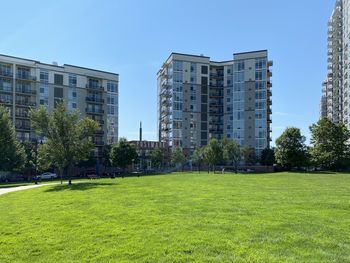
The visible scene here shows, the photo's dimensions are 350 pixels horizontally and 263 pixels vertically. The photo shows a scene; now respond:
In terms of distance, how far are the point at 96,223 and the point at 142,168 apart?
91.8 m

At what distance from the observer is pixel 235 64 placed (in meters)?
118

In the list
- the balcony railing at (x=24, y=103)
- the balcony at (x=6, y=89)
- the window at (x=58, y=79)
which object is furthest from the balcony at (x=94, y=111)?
the balcony at (x=6, y=89)

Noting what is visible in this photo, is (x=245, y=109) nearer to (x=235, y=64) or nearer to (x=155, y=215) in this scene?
(x=235, y=64)

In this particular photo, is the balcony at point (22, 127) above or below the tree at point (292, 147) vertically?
above

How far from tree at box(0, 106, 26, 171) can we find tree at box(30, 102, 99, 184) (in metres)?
12.9

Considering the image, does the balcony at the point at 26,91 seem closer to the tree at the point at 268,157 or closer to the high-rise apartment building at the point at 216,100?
the high-rise apartment building at the point at 216,100

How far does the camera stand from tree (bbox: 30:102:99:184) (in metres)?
37.3

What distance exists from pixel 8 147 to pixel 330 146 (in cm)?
4895

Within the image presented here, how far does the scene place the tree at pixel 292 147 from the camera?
6362 cm

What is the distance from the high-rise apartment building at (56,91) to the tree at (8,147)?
36599 mm

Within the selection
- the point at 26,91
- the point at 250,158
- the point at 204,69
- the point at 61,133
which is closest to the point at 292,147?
the point at 61,133

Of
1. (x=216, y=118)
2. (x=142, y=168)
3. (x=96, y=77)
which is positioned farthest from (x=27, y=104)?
(x=216, y=118)

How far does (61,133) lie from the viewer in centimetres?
3738

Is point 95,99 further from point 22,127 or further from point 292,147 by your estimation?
point 292,147
